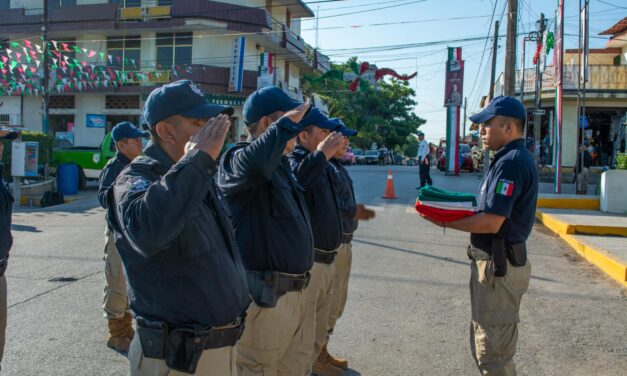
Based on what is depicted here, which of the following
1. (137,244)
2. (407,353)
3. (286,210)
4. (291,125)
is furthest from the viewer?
(407,353)

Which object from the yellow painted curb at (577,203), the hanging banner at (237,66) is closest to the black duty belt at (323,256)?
the yellow painted curb at (577,203)

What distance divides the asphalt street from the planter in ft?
14.5

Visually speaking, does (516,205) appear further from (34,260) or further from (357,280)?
(34,260)

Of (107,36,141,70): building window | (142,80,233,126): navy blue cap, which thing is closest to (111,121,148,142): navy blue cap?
(142,80,233,126): navy blue cap

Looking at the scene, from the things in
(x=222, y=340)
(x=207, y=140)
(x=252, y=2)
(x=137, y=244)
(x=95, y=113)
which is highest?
(x=252, y=2)

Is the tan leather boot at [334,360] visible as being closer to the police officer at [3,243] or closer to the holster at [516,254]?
the holster at [516,254]

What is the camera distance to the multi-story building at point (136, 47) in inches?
1273

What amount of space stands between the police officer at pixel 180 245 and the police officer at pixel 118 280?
280cm

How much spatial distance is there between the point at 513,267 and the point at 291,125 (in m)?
1.74

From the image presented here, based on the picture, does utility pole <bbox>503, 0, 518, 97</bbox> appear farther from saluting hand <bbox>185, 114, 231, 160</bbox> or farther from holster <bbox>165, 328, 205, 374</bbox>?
holster <bbox>165, 328, 205, 374</bbox>

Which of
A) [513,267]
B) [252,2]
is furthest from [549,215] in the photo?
[252,2]

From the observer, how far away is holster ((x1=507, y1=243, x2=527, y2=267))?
3.63m

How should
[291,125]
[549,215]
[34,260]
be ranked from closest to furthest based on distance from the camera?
[291,125]
[34,260]
[549,215]

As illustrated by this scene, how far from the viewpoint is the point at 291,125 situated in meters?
2.92
